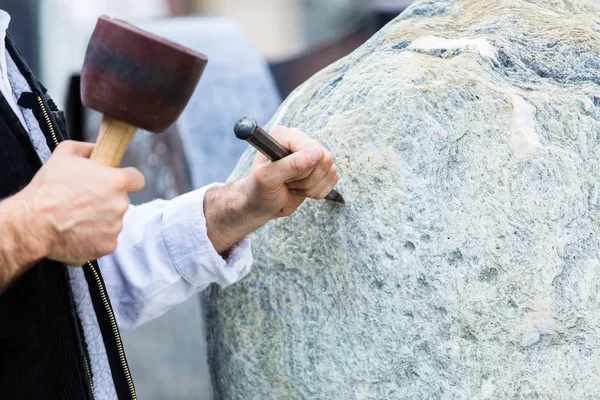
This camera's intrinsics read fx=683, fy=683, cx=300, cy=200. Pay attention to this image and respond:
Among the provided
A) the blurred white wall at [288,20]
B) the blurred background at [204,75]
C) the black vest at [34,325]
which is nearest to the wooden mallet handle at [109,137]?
the black vest at [34,325]

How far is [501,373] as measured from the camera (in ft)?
3.53

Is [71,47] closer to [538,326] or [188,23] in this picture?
[188,23]

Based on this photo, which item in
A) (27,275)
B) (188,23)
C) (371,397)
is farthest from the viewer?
(188,23)

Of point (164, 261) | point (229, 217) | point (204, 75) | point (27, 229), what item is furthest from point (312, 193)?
point (204, 75)

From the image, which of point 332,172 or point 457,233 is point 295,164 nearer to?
point 332,172

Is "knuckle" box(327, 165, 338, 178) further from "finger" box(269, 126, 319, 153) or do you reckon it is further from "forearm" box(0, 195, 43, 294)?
"forearm" box(0, 195, 43, 294)

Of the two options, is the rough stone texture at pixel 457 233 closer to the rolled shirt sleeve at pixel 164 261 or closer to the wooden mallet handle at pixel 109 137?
the rolled shirt sleeve at pixel 164 261

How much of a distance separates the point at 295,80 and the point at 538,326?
12.4 feet

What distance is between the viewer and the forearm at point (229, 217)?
1.17 meters

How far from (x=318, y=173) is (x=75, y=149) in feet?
1.23

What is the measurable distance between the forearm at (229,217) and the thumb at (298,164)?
11 cm

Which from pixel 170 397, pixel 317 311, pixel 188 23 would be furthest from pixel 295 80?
pixel 317 311

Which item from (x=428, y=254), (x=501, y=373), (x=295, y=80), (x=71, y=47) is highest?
(x=428, y=254)

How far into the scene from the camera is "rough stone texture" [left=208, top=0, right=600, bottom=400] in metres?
1.07
